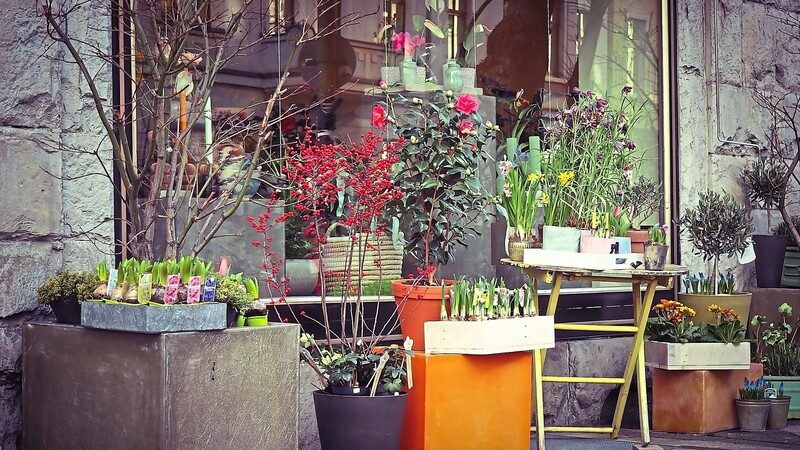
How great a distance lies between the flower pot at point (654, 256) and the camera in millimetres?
5676

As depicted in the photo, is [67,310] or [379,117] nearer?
[67,310]

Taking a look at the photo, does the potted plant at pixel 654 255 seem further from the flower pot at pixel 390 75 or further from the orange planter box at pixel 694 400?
the flower pot at pixel 390 75

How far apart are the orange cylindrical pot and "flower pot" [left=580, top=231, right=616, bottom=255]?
82cm

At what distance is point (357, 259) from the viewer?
19.2 ft

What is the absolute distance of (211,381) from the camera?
3.92 metres

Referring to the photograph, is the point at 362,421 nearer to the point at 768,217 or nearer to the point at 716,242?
the point at 716,242

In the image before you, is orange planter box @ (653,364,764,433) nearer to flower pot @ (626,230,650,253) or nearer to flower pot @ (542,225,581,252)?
flower pot @ (626,230,650,253)

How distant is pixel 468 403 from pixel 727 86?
12.4 ft

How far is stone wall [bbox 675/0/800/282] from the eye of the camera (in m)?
7.54

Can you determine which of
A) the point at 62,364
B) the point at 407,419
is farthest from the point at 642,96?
the point at 62,364

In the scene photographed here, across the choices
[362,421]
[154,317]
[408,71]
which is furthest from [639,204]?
[154,317]

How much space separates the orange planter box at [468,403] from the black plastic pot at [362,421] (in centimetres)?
24

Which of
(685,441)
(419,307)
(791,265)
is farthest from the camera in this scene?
(791,265)

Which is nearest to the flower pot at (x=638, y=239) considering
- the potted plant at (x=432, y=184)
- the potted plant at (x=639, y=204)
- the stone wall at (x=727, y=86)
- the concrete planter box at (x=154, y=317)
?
the potted plant at (x=639, y=204)
